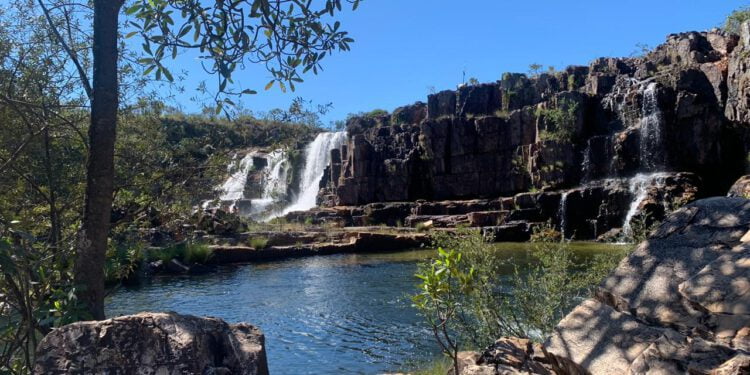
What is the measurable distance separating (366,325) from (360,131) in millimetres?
40609

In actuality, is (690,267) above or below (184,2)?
below

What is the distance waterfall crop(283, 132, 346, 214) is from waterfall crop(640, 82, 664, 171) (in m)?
25.3

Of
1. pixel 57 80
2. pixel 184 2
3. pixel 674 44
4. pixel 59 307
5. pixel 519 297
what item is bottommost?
pixel 519 297

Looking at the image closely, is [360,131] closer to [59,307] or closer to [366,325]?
[366,325]

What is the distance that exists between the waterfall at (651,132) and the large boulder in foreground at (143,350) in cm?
3210

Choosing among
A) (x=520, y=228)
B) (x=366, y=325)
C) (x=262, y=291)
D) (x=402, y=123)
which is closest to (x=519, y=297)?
(x=366, y=325)

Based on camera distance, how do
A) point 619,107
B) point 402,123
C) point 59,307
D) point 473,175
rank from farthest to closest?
point 402,123 → point 473,175 → point 619,107 → point 59,307

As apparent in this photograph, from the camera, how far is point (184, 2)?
13.0 ft

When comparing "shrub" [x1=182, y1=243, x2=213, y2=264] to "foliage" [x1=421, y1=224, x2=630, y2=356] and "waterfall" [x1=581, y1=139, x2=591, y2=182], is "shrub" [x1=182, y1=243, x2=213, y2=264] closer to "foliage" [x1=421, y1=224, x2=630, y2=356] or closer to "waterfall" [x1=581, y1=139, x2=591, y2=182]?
"foliage" [x1=421, y1=224, x2=630, y2=356]

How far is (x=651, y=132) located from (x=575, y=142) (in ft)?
16.7

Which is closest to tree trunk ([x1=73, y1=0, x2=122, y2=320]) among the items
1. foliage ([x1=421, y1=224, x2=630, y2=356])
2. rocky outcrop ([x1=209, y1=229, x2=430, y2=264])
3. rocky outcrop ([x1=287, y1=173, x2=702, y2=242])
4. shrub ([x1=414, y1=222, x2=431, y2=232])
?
foliage ([x1=421, y1=224, x2=630, y2=356])

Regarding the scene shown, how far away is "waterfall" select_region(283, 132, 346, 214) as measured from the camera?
49.9m

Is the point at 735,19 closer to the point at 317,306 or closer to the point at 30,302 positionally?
the point at 317,306

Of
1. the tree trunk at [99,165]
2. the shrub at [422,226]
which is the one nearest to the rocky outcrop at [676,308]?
the tree trunk at [99,165]
